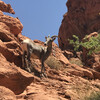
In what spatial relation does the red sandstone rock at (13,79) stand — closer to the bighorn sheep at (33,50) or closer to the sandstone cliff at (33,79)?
the sandstone cliff at (33,79)

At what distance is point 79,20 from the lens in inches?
1351

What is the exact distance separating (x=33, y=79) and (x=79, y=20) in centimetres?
2982

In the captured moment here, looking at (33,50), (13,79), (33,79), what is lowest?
(13,79)

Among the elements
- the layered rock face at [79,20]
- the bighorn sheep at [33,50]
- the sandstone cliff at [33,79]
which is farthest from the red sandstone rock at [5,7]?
the layered rock face at [79,20]

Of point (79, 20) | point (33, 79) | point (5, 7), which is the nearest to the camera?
point (33, 79)

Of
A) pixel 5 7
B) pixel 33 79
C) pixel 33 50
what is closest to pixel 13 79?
pixel 33 79

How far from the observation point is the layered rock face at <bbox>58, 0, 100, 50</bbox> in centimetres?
3250

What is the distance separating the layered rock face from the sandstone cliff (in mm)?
21002

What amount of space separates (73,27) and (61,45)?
490cm

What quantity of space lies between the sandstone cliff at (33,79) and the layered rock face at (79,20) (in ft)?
68.9

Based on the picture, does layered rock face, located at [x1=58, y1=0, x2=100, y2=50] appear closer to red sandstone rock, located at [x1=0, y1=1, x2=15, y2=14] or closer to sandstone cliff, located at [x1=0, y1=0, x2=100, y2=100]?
red sandstone rock, located at [x1=0, y1=1, x2=15, y2=14]

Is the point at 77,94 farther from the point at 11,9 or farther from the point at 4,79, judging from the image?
the point at 11,9

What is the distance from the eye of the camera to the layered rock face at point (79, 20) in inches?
1280

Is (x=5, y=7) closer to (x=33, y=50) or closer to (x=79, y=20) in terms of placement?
(x=33, y=50)
